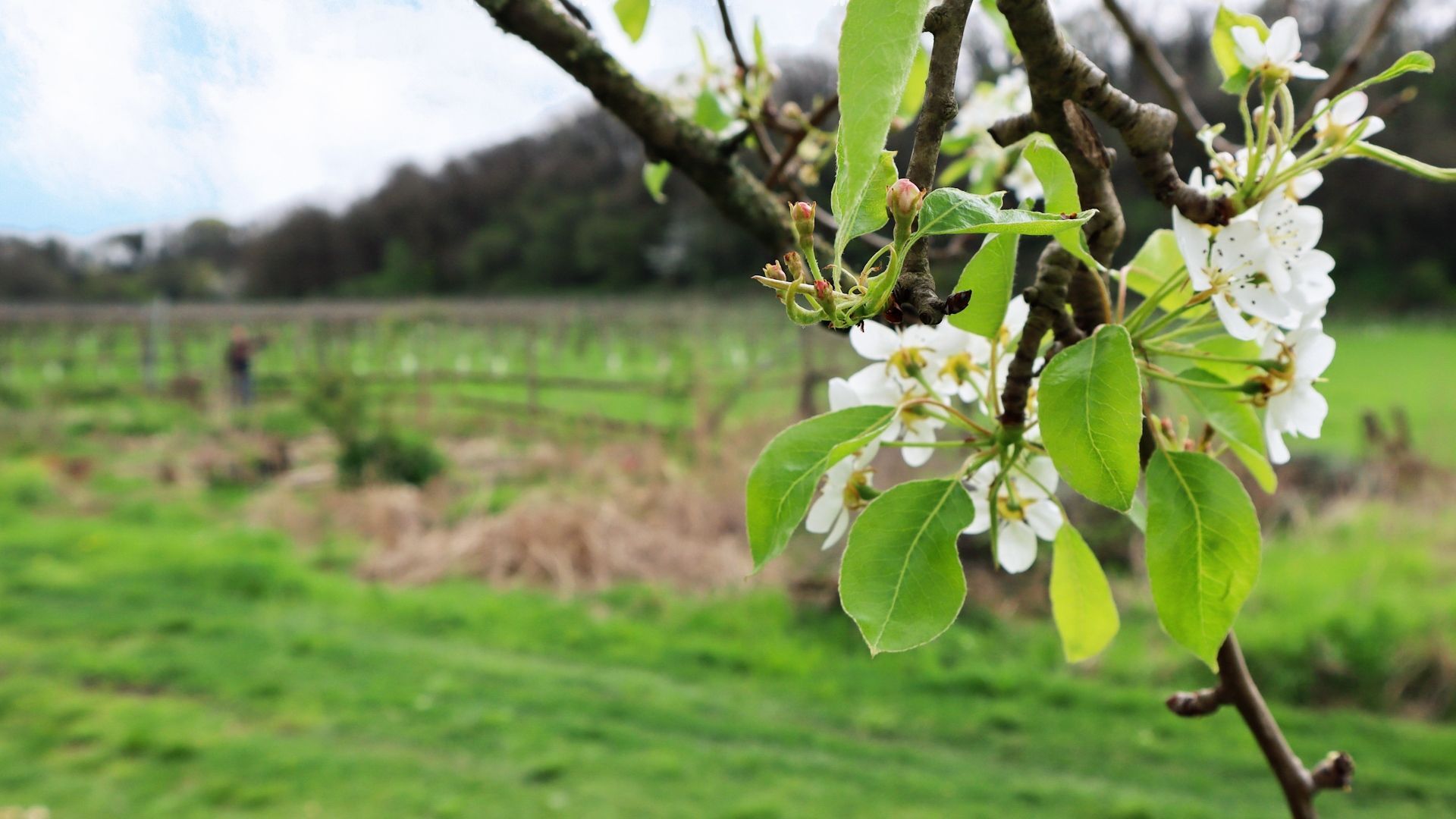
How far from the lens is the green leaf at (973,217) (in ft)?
0.92

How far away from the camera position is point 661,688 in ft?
13.1

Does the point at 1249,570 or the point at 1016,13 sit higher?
the point at 1016,13

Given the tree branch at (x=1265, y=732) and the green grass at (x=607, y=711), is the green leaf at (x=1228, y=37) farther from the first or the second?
the green grass at (x=607, y=711)

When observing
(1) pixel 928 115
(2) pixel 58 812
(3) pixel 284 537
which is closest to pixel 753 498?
(1) pixel 928 115

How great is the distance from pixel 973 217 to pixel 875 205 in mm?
36

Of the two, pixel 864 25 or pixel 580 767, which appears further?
pixel 580 767

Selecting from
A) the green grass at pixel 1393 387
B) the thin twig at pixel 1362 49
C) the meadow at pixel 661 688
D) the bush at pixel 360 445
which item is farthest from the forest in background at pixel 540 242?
the thin twig at pixel 1362 49

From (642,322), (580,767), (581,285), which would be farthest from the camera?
(581,285)

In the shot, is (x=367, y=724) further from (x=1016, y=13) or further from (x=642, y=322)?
(x=642, y=322)

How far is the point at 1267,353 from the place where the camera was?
47 cm

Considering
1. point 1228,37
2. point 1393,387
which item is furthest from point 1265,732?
point 1393,387

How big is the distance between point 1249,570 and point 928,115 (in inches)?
9.3

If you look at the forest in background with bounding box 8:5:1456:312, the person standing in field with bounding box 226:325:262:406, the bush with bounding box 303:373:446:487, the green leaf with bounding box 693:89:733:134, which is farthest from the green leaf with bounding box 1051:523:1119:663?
the forest in background with bounding box 8:5:1456:312

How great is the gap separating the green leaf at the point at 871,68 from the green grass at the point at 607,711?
308cm
